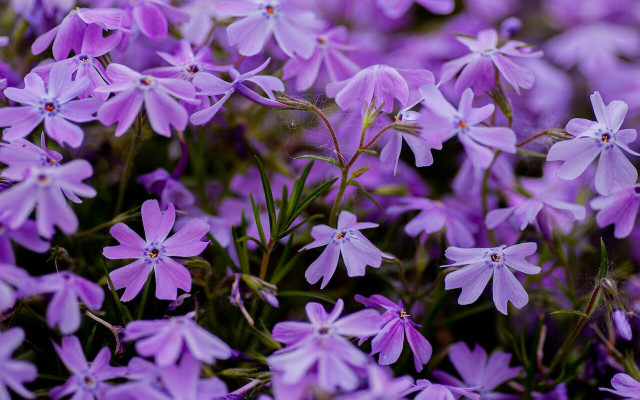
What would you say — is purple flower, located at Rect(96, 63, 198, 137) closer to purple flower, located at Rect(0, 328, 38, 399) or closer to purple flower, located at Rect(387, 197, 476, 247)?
purple flower, located at Rect(0, 328, 38, 399)

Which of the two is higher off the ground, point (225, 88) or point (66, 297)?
point (225, 88)

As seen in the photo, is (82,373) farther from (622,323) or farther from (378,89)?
(622,323)

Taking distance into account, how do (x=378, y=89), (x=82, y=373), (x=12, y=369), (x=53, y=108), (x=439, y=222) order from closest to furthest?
(x=12, y=369) → (x=82, y=373) → (x=53, y=108) → (x=378, y=89) → (x=439, y=222)

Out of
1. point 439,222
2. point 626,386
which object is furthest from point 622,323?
point 439,222

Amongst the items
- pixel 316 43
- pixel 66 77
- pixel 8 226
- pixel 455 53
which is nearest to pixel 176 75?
pixel 66 77

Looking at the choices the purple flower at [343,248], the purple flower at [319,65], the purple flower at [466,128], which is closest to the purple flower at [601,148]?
the purple flower at [466,128]

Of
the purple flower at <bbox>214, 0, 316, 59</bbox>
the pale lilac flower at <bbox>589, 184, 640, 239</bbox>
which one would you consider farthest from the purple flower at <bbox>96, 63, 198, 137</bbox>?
the pale lilac flower at <bbox>589, 184, 640, 239</bbox>

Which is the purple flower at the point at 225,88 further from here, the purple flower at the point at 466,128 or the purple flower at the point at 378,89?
the purple flower at the point at 466,128
